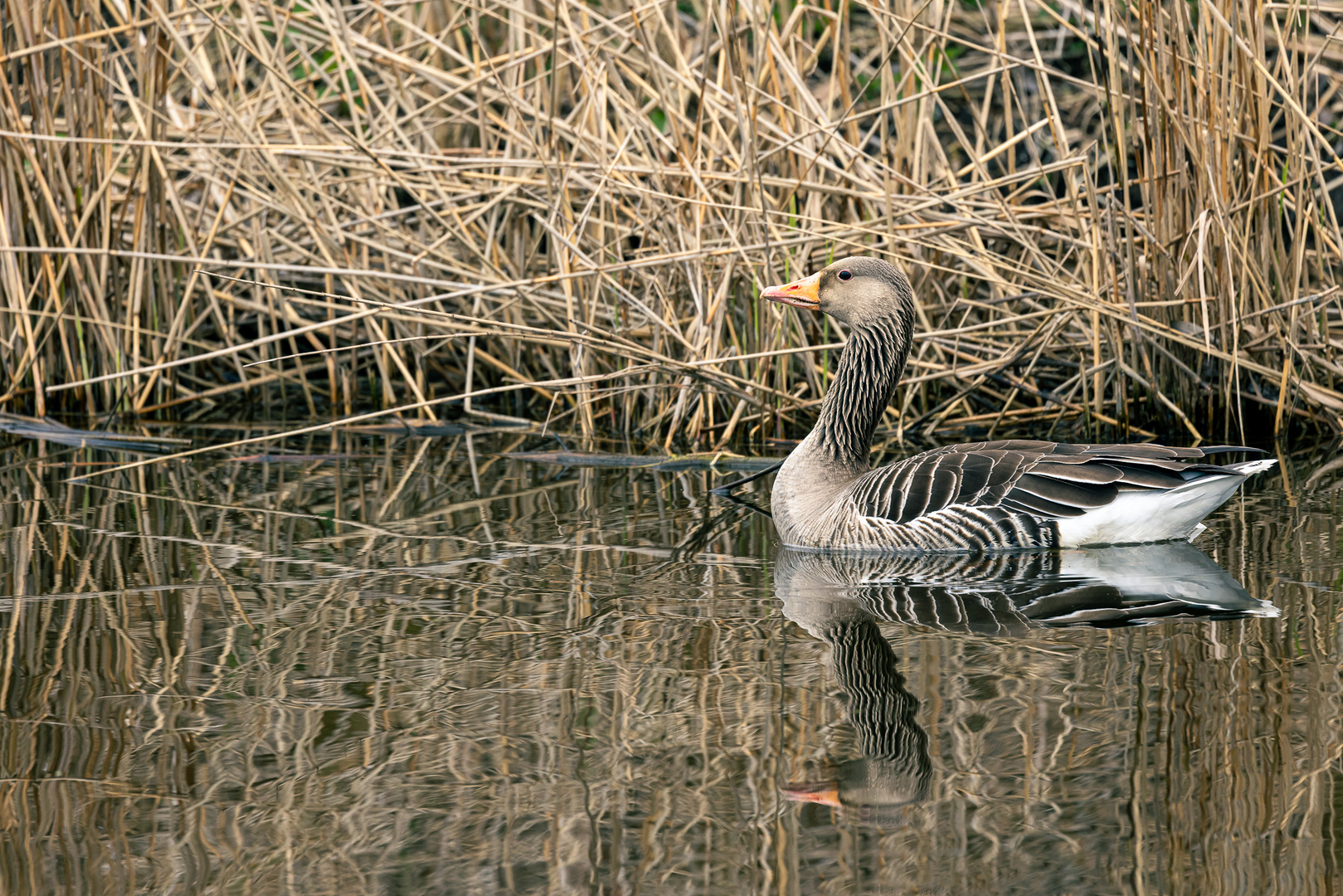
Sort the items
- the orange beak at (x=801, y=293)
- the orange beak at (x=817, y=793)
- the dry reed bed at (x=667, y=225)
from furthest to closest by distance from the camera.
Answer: the dry reed bed at (x=667, y=225) < the orange beak at (x=801, y=293) < the orange beak at (x=817, y=793)

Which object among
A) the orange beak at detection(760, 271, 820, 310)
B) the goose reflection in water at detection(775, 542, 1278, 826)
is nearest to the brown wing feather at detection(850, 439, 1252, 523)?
the goose reflection in water at detection(775, 542, 1278, 826)

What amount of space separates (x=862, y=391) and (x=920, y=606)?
1.59 metres

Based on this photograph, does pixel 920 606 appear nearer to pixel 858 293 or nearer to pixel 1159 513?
pixel 1159 513

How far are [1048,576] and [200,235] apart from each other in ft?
19.5

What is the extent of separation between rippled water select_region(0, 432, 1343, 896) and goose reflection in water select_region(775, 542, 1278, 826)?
2 centimetres

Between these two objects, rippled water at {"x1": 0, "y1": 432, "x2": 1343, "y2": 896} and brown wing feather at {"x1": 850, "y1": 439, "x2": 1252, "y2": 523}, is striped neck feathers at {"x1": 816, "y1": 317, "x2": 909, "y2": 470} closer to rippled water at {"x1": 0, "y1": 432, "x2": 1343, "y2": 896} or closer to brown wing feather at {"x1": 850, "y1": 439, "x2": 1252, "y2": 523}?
brown wing feather at {"x1": 850, "y1": 439, "x2": 1252, "y2": 523}

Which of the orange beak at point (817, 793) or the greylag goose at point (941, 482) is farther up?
the greylag goose at point (941, 482)

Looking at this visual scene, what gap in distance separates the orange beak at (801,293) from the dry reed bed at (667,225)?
0.67 metres

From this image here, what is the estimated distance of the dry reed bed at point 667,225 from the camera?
7246 millimetres

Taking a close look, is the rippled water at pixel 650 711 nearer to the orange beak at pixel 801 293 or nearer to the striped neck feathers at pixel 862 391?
the striped neck feathers at pixel 862 391

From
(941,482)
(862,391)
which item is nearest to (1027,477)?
(941,482)

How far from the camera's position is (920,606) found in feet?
16.9

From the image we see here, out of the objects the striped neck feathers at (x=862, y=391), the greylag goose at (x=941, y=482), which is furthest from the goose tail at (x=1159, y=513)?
the striped neck feathers at (x=862, y=391)

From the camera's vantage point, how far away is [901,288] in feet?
21.2
